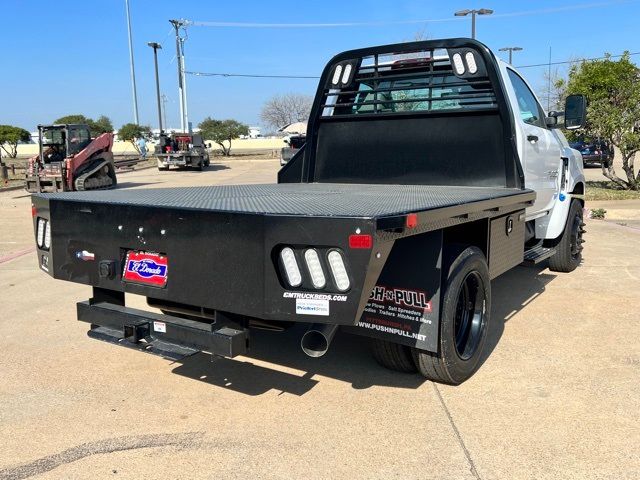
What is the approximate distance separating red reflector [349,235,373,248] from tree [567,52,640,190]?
553 inches

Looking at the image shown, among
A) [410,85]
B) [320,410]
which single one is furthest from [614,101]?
[320,410]

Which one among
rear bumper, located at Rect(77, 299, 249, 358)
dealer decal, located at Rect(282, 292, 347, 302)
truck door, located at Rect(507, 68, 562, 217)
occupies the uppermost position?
truck door, located at Rect(507, 68, 562, 217)

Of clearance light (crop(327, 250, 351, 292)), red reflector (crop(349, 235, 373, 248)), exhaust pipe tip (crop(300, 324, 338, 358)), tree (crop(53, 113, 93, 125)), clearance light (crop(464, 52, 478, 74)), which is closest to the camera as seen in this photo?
red reflector (crop(349, 235, 373, 248))

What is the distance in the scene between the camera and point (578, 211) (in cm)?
677

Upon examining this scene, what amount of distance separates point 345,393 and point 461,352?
2.81 feet

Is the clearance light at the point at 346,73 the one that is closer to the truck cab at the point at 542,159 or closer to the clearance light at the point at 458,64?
the clearance light at the point at 458,64

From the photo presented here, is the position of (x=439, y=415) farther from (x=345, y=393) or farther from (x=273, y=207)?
(x=273, y=207)

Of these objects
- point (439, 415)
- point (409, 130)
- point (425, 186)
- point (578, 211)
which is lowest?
point (439, 415)

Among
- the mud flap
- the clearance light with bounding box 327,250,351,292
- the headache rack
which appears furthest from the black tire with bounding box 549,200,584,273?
the clearance light with bounding box 327,250,351,292

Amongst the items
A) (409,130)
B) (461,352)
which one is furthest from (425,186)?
(461,352)

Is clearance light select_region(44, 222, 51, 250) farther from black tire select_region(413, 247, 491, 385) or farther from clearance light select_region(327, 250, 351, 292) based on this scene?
black tire select_region(413, 247, 491, 385)

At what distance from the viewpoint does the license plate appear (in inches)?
127

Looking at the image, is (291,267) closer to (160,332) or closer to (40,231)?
(160,332)

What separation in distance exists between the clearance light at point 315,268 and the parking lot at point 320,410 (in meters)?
0.92
